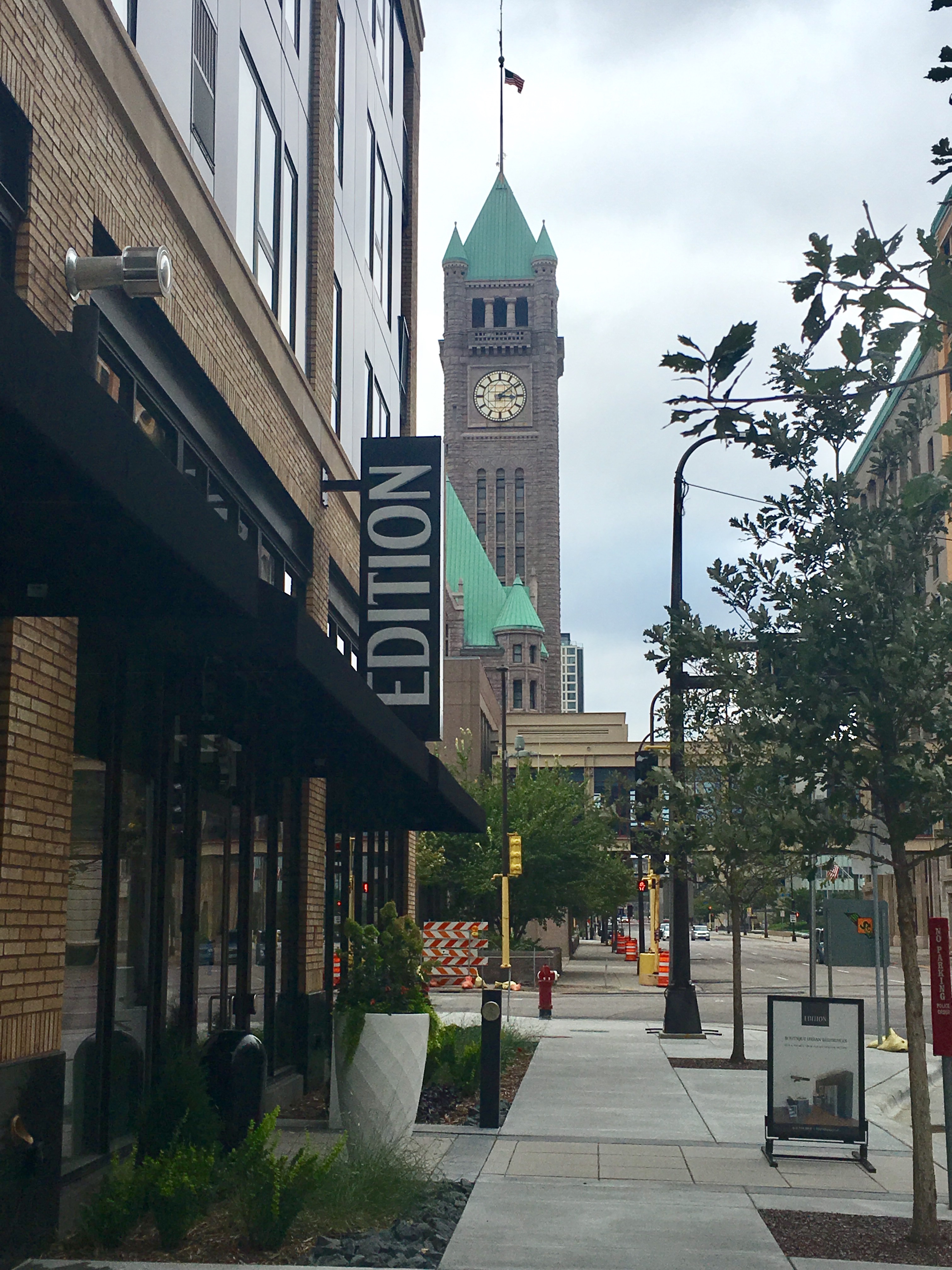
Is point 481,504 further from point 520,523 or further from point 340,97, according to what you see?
point 340,97

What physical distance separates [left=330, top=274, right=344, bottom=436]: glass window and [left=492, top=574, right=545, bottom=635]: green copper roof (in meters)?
92.0

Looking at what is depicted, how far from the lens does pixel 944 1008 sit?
9.45 m

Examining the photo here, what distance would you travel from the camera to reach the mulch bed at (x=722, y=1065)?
18.6 m

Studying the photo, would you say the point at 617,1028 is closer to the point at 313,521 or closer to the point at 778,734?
the point at 313,521

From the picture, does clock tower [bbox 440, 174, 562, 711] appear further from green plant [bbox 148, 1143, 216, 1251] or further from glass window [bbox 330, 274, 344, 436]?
green plant [bbox 148, 1143, 216, 1251]

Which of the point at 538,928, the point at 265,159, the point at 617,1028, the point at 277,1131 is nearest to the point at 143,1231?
the point at 277,1131

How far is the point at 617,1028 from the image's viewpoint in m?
26.4

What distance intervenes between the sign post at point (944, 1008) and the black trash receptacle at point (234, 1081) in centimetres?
452

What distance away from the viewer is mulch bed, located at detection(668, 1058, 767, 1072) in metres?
18.6

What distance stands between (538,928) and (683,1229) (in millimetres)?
63892

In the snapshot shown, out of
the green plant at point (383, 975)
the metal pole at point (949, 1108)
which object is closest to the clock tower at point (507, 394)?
the green plant at point (383, 975)

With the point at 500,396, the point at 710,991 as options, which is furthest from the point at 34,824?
the point at 500,396

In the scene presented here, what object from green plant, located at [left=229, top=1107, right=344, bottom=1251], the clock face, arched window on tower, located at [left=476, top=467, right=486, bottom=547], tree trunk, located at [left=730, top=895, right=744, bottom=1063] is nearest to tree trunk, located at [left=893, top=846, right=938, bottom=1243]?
green plant, located at [left=229, top=1107, right=344, bottom=1251]

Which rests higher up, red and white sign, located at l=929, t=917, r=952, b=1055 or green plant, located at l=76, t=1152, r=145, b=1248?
red and white sign, located at l=929, t=917, r=952, b=1055
